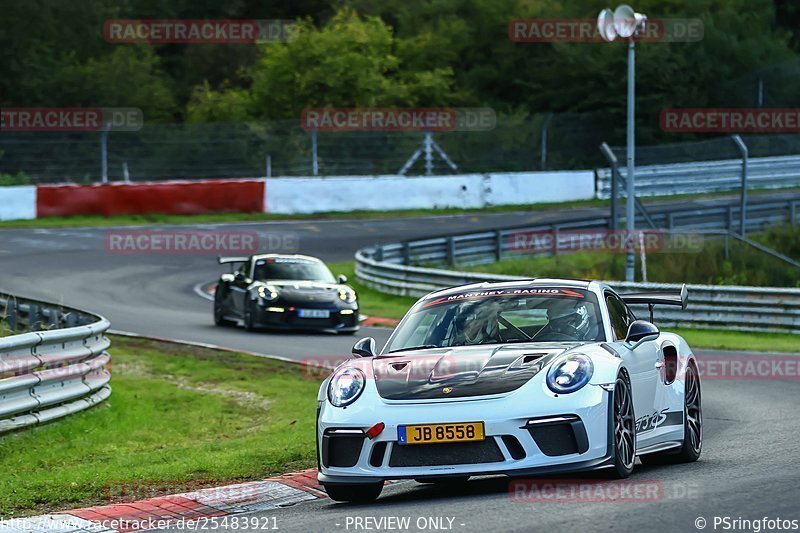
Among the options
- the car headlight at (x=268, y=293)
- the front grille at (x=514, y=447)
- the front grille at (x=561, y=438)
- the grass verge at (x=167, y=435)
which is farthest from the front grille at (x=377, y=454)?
the car headlight at (x=268, y=293)

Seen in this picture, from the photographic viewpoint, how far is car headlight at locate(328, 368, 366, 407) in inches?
322

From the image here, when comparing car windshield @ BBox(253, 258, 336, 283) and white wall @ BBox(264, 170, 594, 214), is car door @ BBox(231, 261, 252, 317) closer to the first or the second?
car windshield @ BBox(253, 258, 336, 283)

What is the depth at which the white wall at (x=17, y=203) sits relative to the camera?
38.1m

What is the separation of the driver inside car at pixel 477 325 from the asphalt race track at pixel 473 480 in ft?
2.93

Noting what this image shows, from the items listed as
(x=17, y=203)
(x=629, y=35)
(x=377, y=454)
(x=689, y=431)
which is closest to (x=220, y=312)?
(x=629, y=35)

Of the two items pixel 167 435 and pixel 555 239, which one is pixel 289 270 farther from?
pixel 555 239

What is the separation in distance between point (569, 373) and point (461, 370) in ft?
2.06

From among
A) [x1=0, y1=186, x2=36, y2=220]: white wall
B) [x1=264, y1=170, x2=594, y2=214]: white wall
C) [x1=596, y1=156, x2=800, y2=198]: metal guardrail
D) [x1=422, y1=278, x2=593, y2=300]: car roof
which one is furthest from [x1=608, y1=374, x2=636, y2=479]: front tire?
[x1=596, y1=156, x2=800, y2=198]: metal guardrail

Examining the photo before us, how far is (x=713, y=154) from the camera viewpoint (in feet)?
143

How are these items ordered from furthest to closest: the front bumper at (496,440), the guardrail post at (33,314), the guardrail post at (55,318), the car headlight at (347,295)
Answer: the car headlight at (347,295) → the guardrail post at (33,314) → the guardrail post at (55,318) → the front bumper at (496,440)

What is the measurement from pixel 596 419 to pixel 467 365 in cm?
86

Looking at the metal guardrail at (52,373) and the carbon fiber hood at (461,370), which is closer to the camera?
the carbon fiber hood at (461,370)

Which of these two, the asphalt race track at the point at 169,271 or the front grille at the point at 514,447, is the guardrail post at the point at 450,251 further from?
the front grille at the point at 514,447

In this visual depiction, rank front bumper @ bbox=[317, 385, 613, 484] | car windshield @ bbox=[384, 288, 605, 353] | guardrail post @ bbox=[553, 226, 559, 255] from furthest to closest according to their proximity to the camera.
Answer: guardrail post @ bbox=[553, 226, 559, 255], car windshield @ bbox=[384, 288, 605, 353], front bumper @ bbox=[317, 385, 613, 484]
